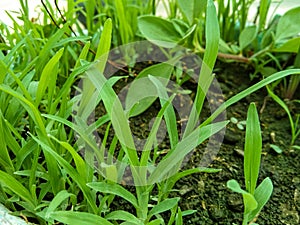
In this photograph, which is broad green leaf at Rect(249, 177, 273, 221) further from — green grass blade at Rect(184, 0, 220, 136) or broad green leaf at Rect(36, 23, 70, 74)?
broad green leaf at Rect(36, 23, 70, 74)

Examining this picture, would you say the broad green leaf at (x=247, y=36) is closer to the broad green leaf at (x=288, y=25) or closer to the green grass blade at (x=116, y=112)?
the broad green leaf at (x=288, y=25)

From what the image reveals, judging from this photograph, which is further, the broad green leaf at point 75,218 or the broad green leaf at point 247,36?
the broad green leaf at point 247,36

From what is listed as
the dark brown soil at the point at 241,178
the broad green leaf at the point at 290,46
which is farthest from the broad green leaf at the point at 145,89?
the broad green leaf at the point at 290,46

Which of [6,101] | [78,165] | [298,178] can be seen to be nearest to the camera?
[78,165]

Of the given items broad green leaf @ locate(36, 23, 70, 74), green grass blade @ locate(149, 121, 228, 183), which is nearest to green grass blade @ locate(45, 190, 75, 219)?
green grass blade @ locate(149, 121, 228, 183)

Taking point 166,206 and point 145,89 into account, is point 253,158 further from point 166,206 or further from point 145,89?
point 145,89

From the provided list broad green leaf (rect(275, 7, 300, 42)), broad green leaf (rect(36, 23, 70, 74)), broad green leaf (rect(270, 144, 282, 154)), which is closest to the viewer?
broad green leaf (rect(36, 23, 70, 74))

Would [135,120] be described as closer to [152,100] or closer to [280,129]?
[152,100]

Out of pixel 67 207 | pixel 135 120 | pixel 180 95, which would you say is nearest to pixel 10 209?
pixel 67 207
